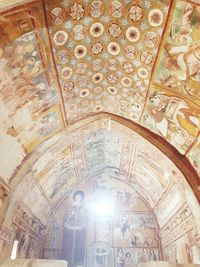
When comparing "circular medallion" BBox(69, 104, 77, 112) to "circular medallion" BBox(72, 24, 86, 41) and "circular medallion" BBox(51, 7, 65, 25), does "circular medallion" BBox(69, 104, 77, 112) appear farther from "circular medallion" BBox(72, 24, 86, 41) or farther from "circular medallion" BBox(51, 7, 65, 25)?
"circular medallion" BBox(51, 7, 65, 25)

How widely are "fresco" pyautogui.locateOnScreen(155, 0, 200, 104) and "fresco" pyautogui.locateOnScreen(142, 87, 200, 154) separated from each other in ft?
1.34

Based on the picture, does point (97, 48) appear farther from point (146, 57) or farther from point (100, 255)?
point (100, 255)

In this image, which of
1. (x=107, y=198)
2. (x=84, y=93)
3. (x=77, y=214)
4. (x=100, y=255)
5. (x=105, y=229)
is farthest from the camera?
(x=107, y=198)

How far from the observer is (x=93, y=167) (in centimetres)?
1252

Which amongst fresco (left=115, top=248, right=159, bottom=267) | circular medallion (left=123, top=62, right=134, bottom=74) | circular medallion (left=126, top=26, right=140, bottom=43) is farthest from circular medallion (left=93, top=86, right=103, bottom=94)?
fresco (left=115, top=248, right=159, bottom=267)

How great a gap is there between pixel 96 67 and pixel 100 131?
352 cm

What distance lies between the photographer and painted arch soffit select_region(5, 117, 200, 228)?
28.6 feet

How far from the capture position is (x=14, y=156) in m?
7.51

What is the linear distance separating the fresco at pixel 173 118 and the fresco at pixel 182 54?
0.41 metres

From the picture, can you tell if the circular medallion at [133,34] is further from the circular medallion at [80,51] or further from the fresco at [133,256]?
the fresco at [133,256]

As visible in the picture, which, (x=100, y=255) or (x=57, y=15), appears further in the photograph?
(x=100, y=255)

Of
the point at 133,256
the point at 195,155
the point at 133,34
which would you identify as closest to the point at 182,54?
the point at 133,34

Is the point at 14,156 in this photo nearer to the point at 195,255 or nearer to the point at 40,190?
the point at 40,190

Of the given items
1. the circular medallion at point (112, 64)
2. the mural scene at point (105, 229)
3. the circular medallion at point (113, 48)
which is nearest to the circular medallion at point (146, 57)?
the circular medallion at point (113, 48)
